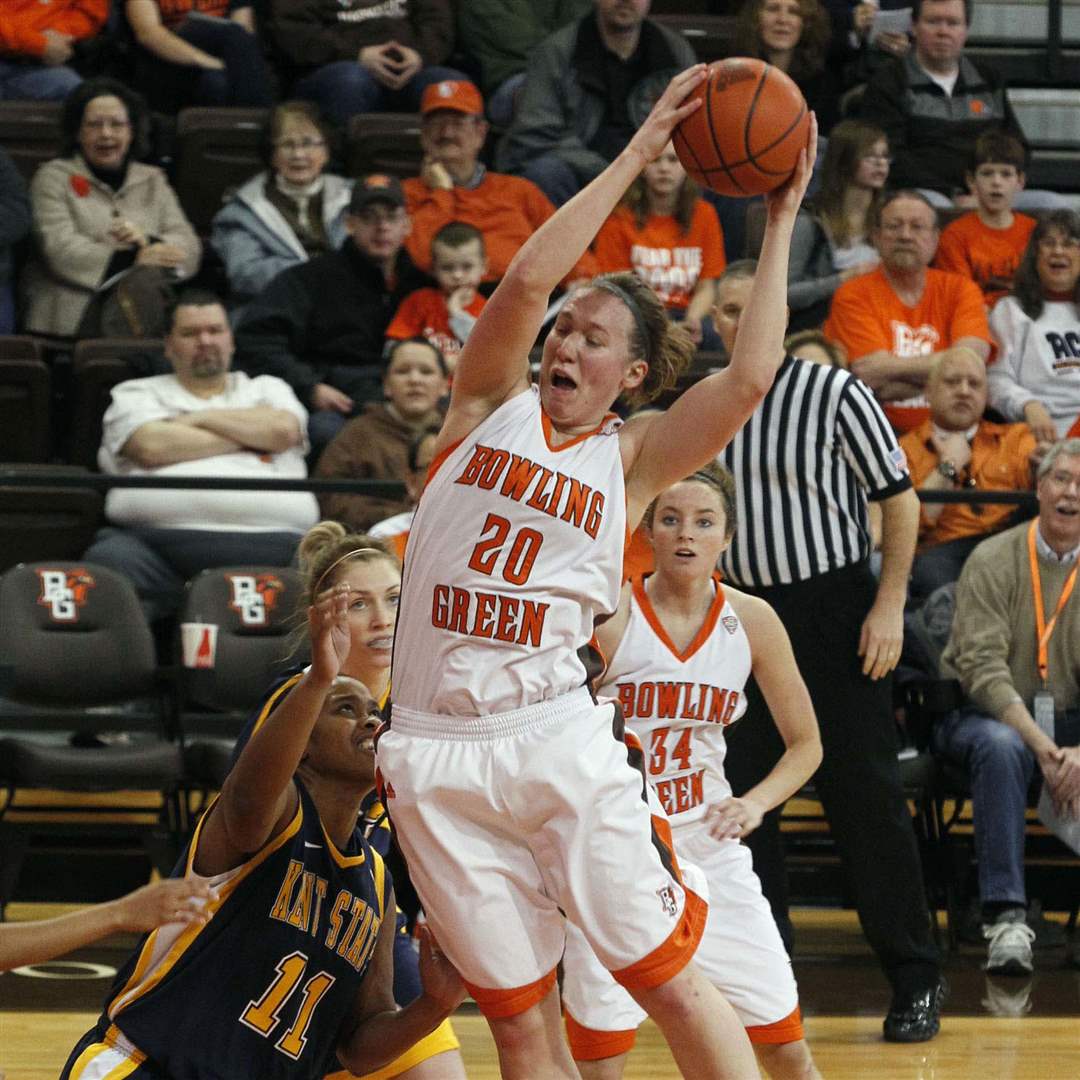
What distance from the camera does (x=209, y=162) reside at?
26.8 ft

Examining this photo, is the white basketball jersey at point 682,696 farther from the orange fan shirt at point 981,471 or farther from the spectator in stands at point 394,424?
the orange fan shirt at point 981,471

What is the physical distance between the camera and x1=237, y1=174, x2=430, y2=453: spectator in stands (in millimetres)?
6973

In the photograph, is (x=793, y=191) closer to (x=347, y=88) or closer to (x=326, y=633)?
(x=326, y=633)

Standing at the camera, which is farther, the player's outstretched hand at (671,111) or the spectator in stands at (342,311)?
the spectator in stands at (342,311)

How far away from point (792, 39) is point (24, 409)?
378cm

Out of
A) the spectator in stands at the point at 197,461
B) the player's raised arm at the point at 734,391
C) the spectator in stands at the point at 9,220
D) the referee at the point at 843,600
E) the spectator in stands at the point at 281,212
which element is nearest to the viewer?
the player's raised arm at the point at 734,391

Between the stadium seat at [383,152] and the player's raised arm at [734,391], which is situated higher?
the stadium seat at [383,152]

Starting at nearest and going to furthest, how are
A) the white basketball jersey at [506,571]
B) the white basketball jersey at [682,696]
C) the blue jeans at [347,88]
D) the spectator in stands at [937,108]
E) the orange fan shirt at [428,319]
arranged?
the white basketball jersey at [506,571] → the white basketball jersey at [682,696] → the orange fan shirt at [428,319] → the spectator in stands at [937,108] → the blue jeans at [347,88]

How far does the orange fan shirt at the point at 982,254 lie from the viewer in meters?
7.76

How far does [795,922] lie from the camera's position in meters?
6.18

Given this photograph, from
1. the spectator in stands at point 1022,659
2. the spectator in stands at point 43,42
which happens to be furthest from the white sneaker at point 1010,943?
the spectator in stands at point 43,42

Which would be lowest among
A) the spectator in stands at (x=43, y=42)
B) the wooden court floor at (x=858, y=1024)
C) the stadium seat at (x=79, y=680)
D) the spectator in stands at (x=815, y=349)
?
the wooden court floor at (x=858, y=1024)

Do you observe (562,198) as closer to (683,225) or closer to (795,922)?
(683,225)

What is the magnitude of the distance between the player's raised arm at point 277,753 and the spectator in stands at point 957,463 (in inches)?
150
